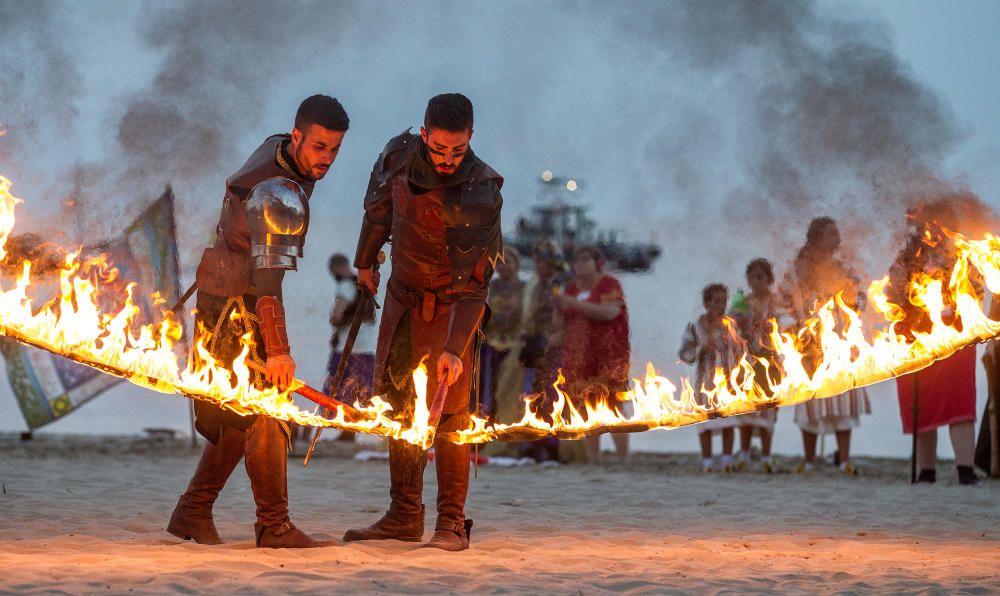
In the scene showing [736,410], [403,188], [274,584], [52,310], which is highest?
[403,188]

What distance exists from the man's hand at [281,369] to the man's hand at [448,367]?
641 mm

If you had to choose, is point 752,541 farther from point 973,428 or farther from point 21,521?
point 973,428

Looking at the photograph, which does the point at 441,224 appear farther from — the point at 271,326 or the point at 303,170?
the point at 271,326

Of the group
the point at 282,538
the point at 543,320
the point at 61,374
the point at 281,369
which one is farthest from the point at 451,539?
the point at 61,374

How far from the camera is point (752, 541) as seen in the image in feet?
19.4

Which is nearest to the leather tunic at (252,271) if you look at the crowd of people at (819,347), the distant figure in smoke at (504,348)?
the crowd of people at (819,347)

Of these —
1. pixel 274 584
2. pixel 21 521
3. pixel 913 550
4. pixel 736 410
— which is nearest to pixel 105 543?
pixel 21 521

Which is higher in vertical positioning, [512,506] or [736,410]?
[736,410]

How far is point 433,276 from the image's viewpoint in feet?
17.4

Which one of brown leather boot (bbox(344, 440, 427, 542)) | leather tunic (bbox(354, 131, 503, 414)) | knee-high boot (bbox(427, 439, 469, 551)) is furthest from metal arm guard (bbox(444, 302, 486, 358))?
brown leather boot (bbox(344, 440, 427, 542))

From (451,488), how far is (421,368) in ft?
1.97

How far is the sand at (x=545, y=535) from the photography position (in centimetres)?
438

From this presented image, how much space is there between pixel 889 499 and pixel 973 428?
1.72 meters

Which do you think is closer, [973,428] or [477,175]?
[477,175]
